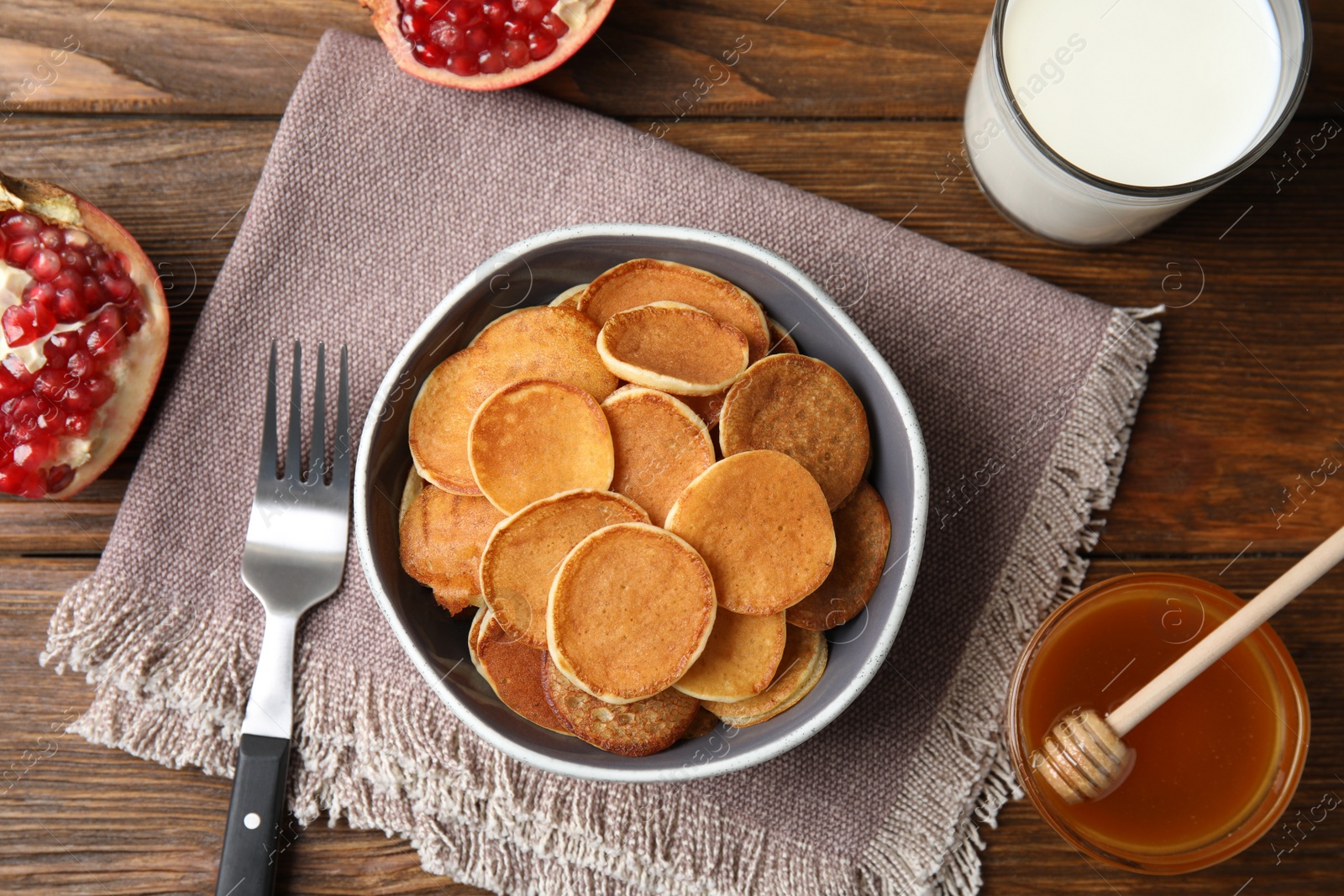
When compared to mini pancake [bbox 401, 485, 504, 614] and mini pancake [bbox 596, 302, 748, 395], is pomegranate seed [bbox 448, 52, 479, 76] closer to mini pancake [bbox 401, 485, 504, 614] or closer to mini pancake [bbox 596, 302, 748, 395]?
mini pancake [bbox 596, 302, 748, 395]

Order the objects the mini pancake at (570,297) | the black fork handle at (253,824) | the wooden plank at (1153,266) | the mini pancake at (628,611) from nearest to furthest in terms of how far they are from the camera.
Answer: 1. the mini pancake at (628,611)
2. the mini pancake at (570,297)
3. the black fork handle at (253,824)
4. the wooden plank at (1153,266)

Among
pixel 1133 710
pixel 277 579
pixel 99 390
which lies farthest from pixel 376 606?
pixel 1133 710

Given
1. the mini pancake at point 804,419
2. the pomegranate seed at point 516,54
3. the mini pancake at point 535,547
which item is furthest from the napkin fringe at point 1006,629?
the pomegranate seed at point 516,54

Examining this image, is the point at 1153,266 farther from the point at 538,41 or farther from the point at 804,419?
the point at 538,41

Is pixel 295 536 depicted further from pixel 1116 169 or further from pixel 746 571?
pixel 1116 169

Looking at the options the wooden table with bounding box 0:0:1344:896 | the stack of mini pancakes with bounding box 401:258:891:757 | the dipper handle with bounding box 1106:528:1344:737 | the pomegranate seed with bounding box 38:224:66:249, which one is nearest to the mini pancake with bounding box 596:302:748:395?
the stack of mini pancakes with bounding box 401:258:891:757

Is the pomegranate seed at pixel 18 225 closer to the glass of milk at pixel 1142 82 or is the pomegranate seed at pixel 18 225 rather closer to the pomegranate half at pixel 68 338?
the pomegranate half at pixel 68 338
